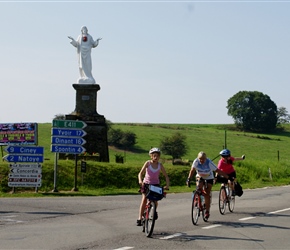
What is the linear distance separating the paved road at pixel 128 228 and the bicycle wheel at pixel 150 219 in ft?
0.44

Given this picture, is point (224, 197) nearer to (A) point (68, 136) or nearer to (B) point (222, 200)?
(B) point (222, 200)

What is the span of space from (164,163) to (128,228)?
30.4 meters

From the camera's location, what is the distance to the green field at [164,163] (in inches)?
1196

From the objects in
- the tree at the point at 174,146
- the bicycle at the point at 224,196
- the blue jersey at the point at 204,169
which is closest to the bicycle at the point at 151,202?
the blue jersey at the point at 204,169

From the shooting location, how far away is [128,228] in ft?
45.7

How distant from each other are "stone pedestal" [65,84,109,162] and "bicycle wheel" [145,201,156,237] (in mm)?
23802

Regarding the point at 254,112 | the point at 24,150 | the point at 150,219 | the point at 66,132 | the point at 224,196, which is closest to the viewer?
the point at 150,219

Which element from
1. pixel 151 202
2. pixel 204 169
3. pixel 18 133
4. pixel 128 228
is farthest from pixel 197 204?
pixel 18 133

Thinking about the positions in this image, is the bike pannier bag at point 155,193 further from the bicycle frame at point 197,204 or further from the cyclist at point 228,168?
the cyclist at point 228,168

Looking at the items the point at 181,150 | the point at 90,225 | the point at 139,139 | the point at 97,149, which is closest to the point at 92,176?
the point at 97,149

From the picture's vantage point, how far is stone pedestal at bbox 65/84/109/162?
36281mm

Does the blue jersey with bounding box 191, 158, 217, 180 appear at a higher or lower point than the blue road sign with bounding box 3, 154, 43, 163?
lower

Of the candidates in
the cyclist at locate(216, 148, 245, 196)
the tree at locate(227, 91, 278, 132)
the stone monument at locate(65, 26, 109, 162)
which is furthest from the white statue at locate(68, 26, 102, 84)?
the tree at locate(227, 91, 278, 132)

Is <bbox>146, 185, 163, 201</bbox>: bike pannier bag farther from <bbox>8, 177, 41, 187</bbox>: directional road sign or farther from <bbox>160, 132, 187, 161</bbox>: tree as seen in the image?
<bbox>160, 132, 187, 161</bbox>: tree
